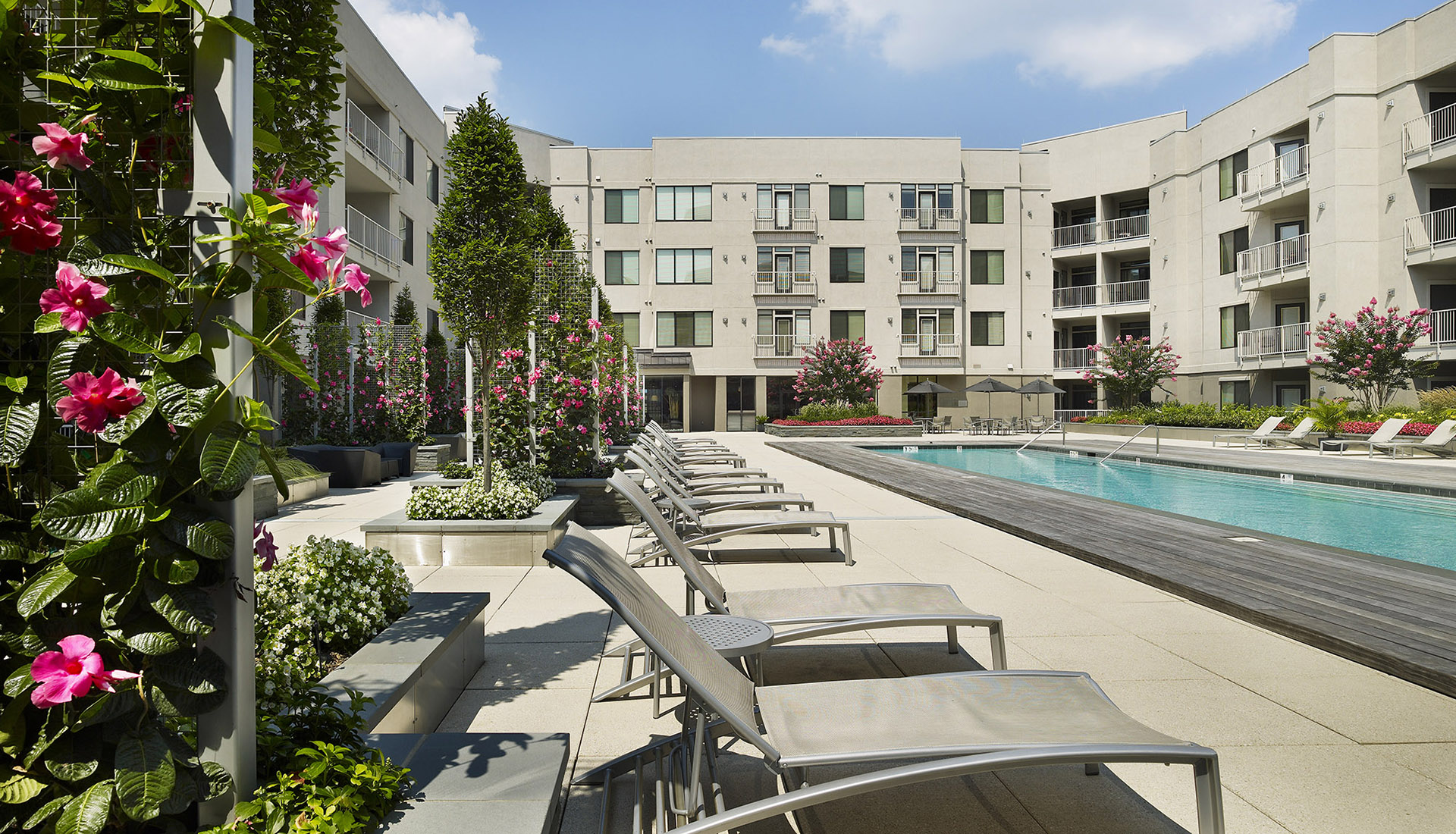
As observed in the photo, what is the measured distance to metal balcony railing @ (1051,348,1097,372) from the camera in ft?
119

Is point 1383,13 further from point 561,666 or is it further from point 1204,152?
point 561,666

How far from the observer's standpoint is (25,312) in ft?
5.47

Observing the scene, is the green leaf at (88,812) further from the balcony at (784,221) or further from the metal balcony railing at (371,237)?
the balcony at (784,221)

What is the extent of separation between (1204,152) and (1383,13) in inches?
291

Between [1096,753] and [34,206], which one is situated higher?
[34,206]

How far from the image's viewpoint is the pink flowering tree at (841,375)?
107 ft

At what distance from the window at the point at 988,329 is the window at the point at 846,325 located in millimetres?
5476

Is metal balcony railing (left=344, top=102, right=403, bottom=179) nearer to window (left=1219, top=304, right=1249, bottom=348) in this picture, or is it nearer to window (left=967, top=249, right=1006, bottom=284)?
window (left=967, top=249, right=1006, bottom=284)

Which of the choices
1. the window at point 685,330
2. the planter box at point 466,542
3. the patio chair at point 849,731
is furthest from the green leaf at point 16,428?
the window at point 685,330

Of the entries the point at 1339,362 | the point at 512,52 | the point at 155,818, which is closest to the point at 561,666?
the point at 155,818

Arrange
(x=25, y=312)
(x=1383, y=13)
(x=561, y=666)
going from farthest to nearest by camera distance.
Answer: (x=1383, y=13)
(x=561, y=666)
(x=25, y=312)

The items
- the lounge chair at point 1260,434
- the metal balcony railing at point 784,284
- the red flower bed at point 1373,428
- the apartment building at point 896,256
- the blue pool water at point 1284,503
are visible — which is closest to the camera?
the blue pool water at point 1284,503

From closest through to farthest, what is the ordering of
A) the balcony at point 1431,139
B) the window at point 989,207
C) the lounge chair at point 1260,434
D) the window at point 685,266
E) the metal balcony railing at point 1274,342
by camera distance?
the lounge chair at point 1260,434 < the balcony at point 1431,139 < the metal balcony railing at point 1274,342 < the window at point 685,266 < the window at point 989,207

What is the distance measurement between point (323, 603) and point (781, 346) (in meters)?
33.6
